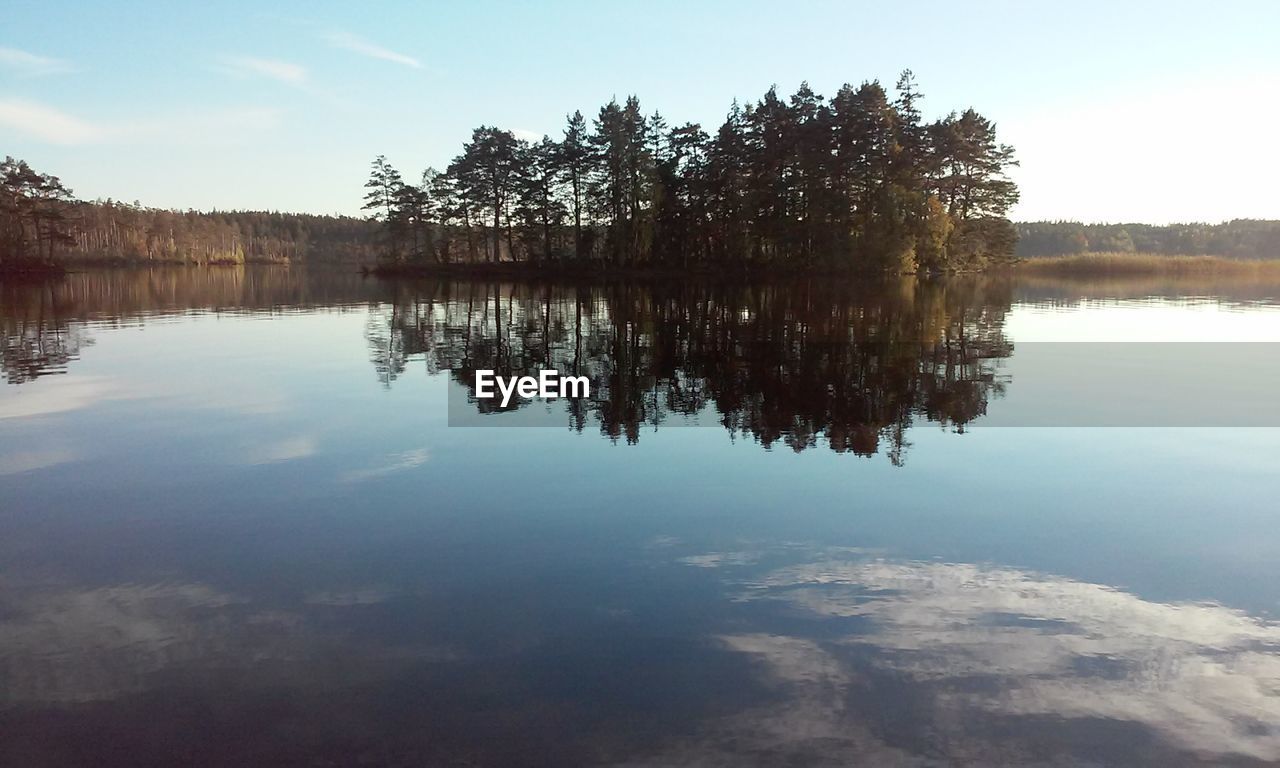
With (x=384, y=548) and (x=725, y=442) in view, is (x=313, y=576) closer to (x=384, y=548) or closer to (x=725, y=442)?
(x=384, y=548)

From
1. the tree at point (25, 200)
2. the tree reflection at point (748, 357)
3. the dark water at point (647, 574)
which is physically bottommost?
the dark water at point (647, 574)

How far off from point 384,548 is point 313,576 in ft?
2.39

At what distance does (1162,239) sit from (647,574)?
559 feet

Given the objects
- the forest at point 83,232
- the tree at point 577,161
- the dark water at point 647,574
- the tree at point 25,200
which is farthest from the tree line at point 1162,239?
the tree at point 25,200

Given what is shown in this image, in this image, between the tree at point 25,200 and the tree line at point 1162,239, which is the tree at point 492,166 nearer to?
the tree at point 25,200

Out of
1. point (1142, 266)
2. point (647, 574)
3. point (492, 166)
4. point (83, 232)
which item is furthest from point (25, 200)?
point (1142, 266)

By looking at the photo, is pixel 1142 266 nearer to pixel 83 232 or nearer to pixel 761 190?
pixel 761 190

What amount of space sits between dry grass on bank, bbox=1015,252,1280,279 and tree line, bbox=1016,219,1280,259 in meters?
39.7

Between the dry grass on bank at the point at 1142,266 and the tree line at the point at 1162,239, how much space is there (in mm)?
39692

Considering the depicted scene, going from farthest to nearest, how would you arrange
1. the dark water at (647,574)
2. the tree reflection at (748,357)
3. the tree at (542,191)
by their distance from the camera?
1. the tree at (542,191)
2. the tree reflection at (748,357)
3. the dark water at (647,574)

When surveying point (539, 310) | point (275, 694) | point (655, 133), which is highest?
point (655, 133)

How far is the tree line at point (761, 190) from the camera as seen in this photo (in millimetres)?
62750

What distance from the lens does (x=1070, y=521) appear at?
7781 millimetres

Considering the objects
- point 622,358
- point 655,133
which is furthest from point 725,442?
point 655,133
